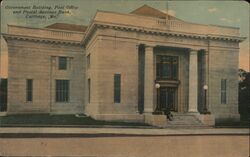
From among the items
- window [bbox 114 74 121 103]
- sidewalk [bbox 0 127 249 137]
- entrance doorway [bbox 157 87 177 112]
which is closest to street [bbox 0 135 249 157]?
sidewalk [bbox 0 127 249 137]

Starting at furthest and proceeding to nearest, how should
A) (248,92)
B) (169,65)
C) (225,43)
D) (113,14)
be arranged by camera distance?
1. (169,65)
2. (225,43)
3. (248,92)
4. (113,14)

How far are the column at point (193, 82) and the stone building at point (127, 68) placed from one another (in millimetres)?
33

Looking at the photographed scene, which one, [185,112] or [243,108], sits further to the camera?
[185,112]

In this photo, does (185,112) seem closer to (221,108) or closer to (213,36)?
(221,108)

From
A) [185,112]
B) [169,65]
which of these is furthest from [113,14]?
[185,112]

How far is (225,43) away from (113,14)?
12.8ft

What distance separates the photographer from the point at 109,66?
33.6ft

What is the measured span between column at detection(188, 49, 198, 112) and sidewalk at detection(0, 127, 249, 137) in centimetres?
113

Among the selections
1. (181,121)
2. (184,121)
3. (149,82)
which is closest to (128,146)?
(181,121)

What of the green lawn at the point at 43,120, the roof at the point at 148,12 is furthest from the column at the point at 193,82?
the green lawn at the point at 43,120

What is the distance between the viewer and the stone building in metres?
9.08

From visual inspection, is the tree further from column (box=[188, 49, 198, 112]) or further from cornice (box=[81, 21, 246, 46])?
column (box=[188, 49, 198, 112])

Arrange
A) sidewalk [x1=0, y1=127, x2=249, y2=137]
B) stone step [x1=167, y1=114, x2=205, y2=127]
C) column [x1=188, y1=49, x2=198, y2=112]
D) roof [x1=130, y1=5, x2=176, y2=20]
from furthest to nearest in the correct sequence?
→ column [x1=188, y1=49, x2=198, y2=112] < stone step [x1=167, y1=114, x2=205, y2=127] < roof [x1=130, y1=5, x2=176, y2=20] < sidewalk [x1=0, y1=127, x2=249, y2=137]

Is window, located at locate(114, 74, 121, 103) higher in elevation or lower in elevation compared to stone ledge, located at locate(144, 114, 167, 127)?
higher
